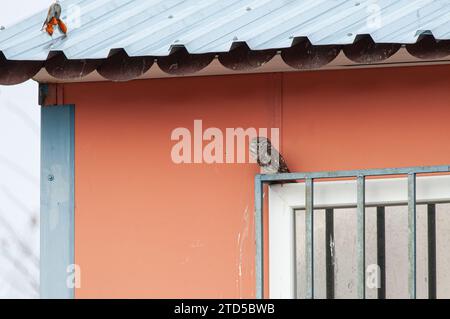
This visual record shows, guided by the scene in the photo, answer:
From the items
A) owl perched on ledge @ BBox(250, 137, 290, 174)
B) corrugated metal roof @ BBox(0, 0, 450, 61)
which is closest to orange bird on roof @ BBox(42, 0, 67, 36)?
corrugated metal roof @ BBox(0, 0, 450, 61)

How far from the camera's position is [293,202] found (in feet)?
27.3

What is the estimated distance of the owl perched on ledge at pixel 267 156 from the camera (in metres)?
8.23

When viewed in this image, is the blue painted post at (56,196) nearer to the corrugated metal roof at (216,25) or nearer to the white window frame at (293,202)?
the corrugated metal roof at (216,25)

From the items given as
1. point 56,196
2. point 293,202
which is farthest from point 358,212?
point 56,196

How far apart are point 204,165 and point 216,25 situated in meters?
0.70

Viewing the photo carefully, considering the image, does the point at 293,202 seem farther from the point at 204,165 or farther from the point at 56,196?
the point at 56,196

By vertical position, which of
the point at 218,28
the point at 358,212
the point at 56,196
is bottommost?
the point at 358,212

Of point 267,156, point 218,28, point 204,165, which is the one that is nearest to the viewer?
point 218,28

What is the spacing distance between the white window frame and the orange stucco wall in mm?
90

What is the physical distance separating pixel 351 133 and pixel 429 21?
29.2 inches

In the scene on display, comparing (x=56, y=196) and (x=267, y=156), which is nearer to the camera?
(x=267, y=156)

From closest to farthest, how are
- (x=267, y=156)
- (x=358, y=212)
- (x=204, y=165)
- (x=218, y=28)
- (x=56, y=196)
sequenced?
(x=358, y=212)
(x=218, y=28)
(x=267, y=156)
(x=204, y=165)
(x=56, y=196)

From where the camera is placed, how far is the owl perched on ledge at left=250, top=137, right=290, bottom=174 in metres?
8.23

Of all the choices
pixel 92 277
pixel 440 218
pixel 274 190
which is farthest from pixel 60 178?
pixel 440 218
